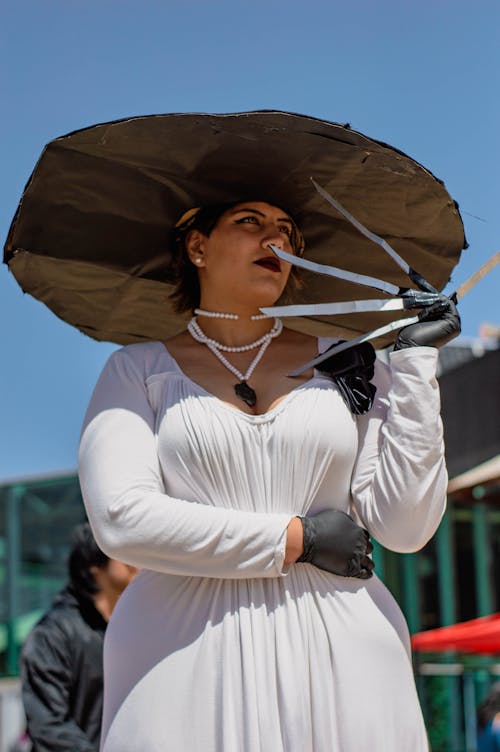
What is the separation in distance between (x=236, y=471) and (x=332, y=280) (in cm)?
99

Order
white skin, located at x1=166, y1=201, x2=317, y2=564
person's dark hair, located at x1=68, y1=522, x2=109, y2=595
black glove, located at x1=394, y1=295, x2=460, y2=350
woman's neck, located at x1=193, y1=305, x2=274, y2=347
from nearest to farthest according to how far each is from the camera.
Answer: black glove, located at x1=394, y1=295, x2=460, y2=350
white skin, located at x1=166, y1=201, x2=317, y2=564
woman's neck, located at x1=193, y1=305, x2=274, y2=347
person's dark hair, located at x1=68, y1=522, x2=109, y2=595

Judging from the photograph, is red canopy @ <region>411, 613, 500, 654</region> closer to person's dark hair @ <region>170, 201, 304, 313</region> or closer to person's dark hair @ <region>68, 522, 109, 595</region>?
person's dark hair @ <region>68, 522, 109, 595</region>

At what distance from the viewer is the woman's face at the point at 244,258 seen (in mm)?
3416

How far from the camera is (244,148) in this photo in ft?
11.0

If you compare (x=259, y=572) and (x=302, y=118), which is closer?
(x=259, y=572)

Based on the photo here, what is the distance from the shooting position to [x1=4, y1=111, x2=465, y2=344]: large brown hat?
3.27 metres

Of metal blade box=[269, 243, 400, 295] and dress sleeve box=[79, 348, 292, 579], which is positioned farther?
metal blade box=[269, 243, 400, 295]

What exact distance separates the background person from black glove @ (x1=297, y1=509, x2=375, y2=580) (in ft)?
6.82

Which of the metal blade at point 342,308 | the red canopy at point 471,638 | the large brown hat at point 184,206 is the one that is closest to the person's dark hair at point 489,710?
the red canopy at point 471,638

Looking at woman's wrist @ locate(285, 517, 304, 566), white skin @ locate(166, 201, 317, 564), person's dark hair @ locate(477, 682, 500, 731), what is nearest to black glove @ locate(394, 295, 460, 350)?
white skin @ locate(166, 201, 317, 564)

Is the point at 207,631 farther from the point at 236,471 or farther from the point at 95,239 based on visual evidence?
the point at 95,239

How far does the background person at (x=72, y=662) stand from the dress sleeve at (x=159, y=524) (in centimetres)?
199

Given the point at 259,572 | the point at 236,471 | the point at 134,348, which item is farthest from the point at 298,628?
the point at 134,348

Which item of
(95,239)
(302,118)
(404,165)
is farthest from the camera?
(95,239)
